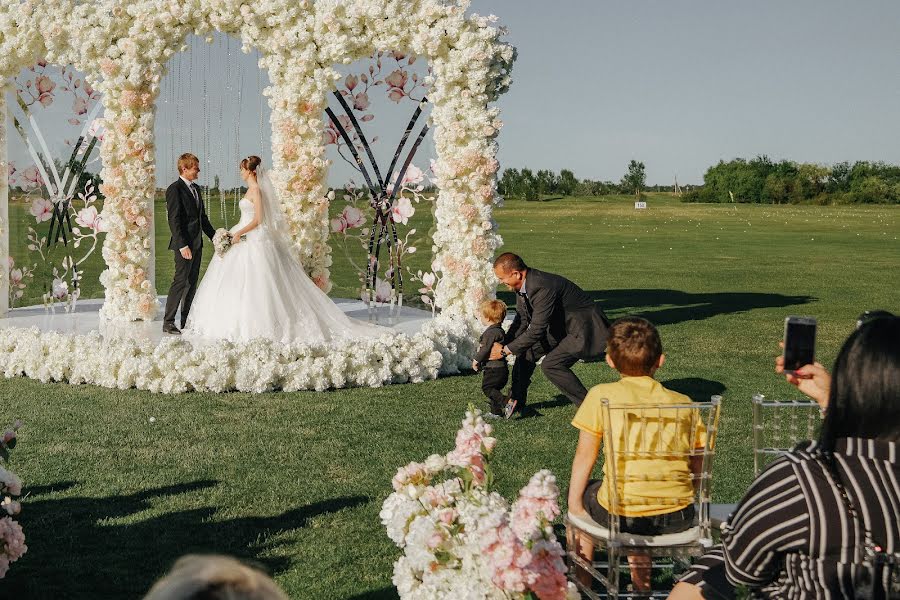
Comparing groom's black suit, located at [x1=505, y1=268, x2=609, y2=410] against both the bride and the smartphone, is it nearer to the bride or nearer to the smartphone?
the bride

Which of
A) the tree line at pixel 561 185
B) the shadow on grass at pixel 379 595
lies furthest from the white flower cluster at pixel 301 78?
the tree line at pixel 561 185

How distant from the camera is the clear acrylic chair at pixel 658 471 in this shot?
4.20m

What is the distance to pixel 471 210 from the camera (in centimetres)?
1188

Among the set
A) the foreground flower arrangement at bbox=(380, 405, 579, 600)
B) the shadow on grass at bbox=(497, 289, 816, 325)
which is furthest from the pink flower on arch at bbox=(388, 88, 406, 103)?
the foreground flower arrangement at bbox=(380, 405, 579, 600)

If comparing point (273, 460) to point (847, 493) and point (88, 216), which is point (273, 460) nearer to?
point (847, 493)

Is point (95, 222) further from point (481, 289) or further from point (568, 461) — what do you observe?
point (568, 461)

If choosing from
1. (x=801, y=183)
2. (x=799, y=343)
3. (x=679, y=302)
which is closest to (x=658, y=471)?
(x=799, y=343)

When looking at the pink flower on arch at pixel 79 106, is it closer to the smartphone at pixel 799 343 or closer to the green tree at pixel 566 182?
the smartphone at pixel 799 343

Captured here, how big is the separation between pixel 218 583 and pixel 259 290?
9.76 m

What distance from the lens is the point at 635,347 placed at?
14.8 feet

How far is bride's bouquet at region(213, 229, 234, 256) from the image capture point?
11367 mm

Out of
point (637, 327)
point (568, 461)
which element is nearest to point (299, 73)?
point (568, 461)

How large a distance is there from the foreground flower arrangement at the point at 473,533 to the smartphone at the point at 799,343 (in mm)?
957

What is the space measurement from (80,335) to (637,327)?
8032 mm
